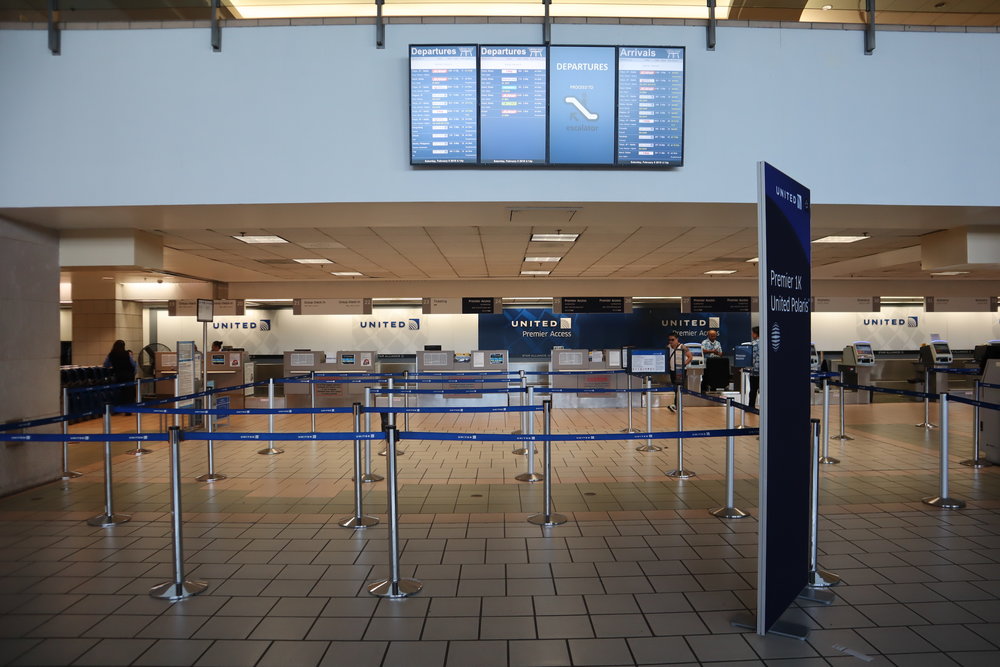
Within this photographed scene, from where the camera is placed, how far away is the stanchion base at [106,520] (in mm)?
5008

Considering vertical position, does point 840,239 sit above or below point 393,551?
above

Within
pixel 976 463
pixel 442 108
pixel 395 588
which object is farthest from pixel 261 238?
pixel 976 463

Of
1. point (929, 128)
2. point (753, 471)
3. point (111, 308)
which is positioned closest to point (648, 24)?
point (929, 128)

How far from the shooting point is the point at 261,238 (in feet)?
27.2

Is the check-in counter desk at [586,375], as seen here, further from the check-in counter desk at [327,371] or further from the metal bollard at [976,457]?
the metal bollard at [976,457]

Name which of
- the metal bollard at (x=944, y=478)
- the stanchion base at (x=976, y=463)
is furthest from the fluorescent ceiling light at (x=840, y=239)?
the metal bollard at (x=944, y=478)

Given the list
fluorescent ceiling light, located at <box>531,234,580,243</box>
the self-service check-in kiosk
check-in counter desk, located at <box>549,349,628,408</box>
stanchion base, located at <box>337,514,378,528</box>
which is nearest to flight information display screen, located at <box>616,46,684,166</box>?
fluorescent ceiling light, located at <box>531,234,580,243</box>

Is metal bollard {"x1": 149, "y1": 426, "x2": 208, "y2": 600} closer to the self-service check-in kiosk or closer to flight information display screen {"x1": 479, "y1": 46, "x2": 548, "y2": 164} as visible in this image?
flight information display screen {"x1": 479, "y1": 46, "x2": 548, "y2": 164}

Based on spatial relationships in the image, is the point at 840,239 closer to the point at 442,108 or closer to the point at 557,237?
the point at 557,237

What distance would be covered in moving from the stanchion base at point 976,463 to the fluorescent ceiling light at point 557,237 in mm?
5357

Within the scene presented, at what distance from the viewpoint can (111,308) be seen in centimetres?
1455

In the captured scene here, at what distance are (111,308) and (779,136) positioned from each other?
49.1 ft

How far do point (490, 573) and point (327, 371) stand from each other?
31.3 feet

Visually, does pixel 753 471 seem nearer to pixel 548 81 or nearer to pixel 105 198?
pixel 548 81
